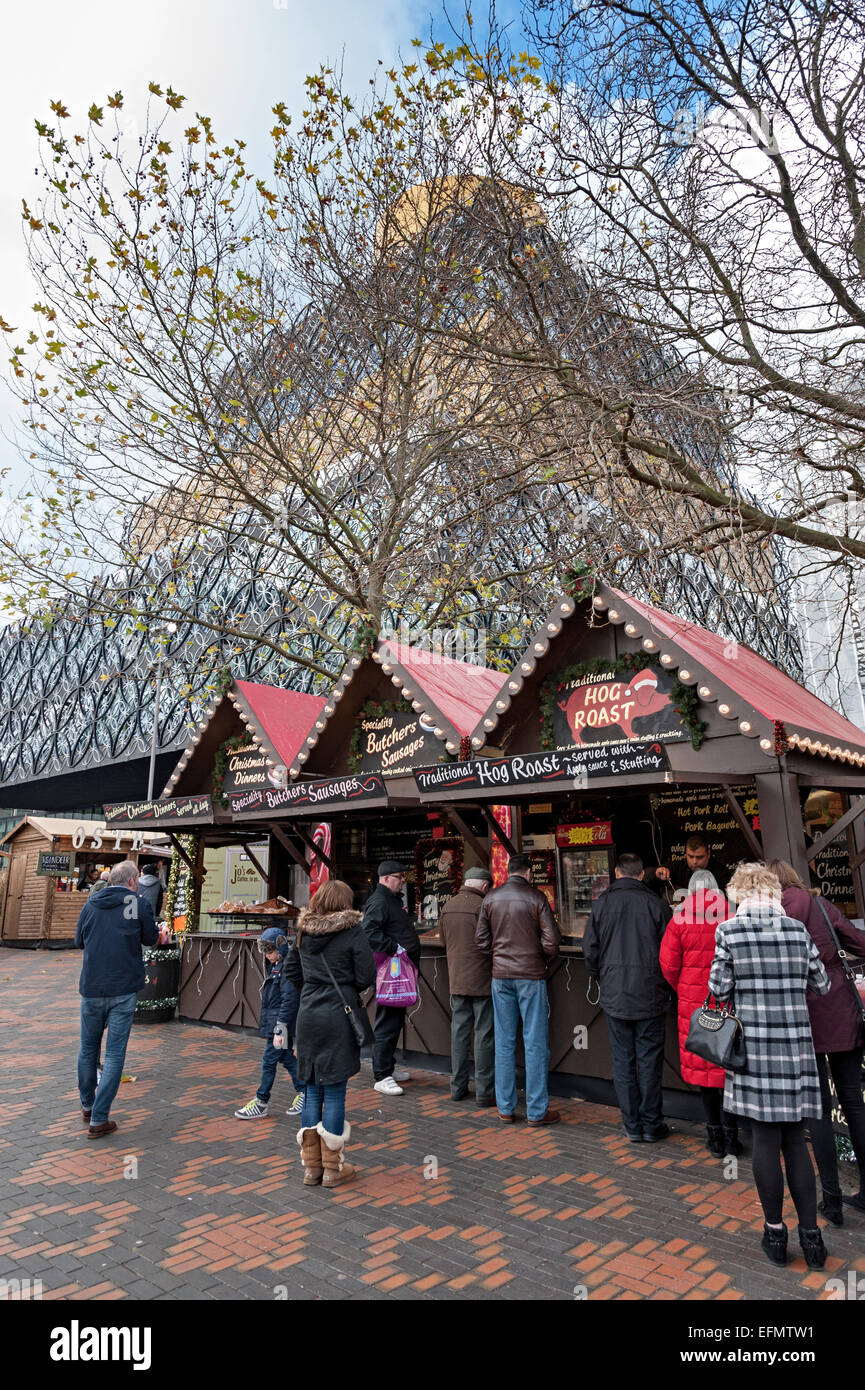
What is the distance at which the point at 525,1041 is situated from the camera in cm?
670

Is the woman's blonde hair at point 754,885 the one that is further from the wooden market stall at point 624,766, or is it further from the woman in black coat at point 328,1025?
the woman in black coat at point 328,1025

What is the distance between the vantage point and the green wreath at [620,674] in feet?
22.2

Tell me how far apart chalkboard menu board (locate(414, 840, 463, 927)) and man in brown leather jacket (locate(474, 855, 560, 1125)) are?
308 cm

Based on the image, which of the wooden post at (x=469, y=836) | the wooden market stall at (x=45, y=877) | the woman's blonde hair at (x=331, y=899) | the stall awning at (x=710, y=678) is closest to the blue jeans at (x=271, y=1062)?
the woman's blonde hair at (x=331, y=899)

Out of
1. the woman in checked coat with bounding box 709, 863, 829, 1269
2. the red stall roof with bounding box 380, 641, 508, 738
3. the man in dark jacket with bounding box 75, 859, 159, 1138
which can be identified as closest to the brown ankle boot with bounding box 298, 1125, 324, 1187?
the man in dark jacket with bounding box 75, 859, 159, 1138

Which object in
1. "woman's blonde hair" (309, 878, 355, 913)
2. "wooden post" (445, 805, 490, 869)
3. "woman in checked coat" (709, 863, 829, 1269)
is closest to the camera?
"woman in checked coat" (709, 863, 829, 1269)

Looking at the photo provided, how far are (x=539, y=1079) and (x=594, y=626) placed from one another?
398 centimetres

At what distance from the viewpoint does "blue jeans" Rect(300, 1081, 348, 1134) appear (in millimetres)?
5246

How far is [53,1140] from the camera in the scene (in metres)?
6.29

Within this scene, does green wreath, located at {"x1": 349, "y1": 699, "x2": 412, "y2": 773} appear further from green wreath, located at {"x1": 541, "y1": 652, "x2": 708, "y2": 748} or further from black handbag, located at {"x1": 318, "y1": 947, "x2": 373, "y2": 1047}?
black handbag, located at {"x1": 318, "y1": 947, "x2": 373, "y2": 1047}

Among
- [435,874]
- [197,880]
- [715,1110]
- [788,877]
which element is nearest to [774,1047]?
[788,877]

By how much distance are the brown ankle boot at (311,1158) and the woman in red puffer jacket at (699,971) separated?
2.66m
